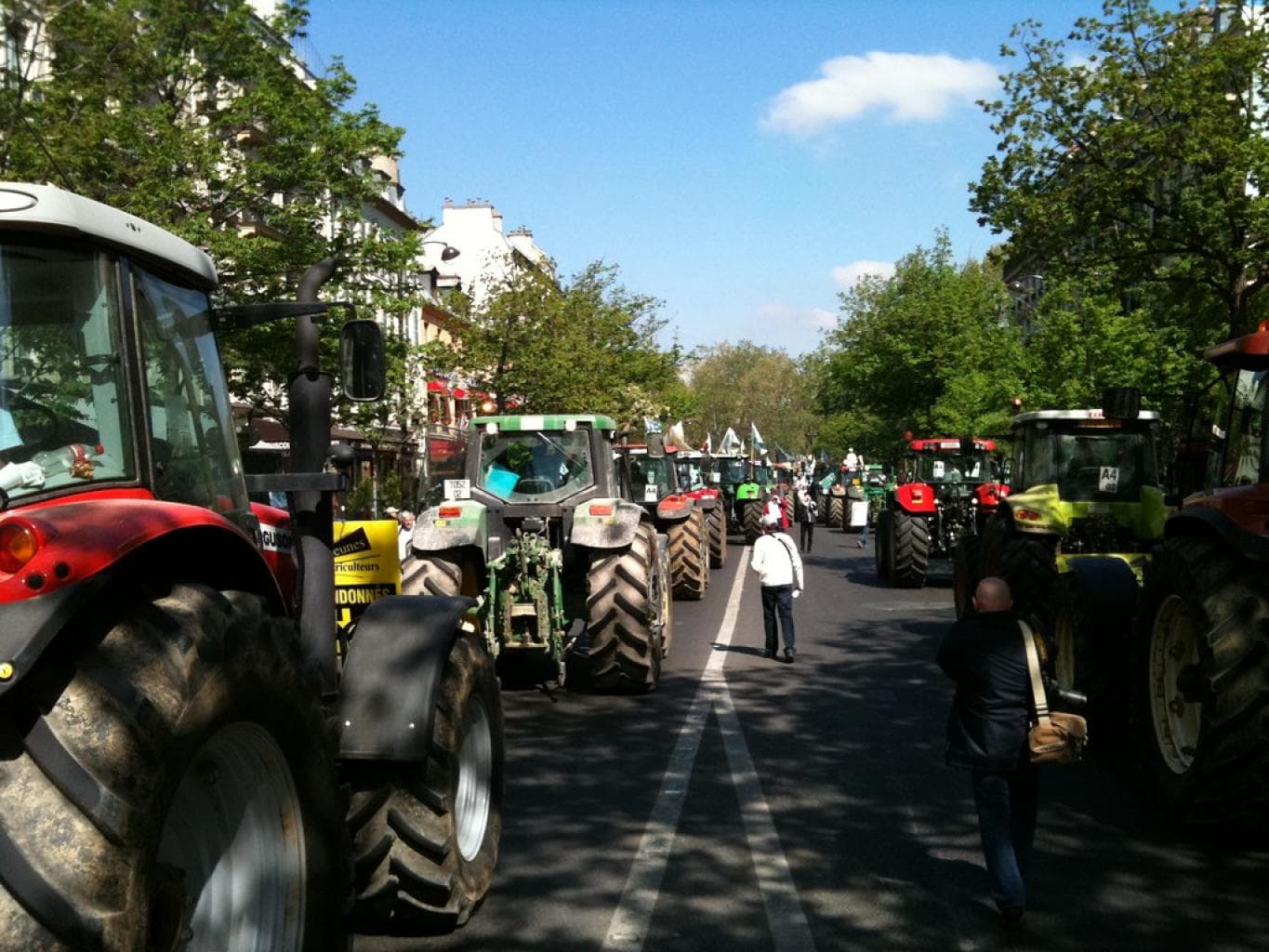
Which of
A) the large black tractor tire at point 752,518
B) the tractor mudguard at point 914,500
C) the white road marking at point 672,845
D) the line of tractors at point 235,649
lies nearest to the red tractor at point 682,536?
the tractor mudguard at point 914,500

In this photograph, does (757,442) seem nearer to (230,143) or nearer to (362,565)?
(230,143)

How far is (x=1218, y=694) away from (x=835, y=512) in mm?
36246

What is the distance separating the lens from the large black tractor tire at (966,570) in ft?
46.3

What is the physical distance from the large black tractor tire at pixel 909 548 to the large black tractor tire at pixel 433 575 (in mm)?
10632

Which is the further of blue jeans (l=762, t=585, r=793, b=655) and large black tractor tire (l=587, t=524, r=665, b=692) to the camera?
blue jeans (l=762, t=585, r=793, b=655)

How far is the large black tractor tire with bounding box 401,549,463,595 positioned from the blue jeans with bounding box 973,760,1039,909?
5.77 metres

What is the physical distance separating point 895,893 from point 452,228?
64.9 meters

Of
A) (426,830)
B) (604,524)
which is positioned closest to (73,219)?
(426,830)

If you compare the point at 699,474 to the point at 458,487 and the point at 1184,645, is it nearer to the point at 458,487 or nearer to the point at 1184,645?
the point at 458,487

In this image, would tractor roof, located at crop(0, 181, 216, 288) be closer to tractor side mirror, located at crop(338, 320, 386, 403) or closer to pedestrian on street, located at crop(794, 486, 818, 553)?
tractor side mirror, located at crop(338, 320, 386, 403)

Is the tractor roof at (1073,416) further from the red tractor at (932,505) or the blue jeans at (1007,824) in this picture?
the blue jeans at (1007,824)

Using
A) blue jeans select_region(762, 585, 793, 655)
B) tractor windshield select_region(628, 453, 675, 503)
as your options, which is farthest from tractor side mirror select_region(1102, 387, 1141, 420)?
tractor windshield select_region(628, 453, 675, 503)

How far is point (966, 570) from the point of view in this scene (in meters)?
14.5

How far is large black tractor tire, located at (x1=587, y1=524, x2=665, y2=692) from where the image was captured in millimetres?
10617
